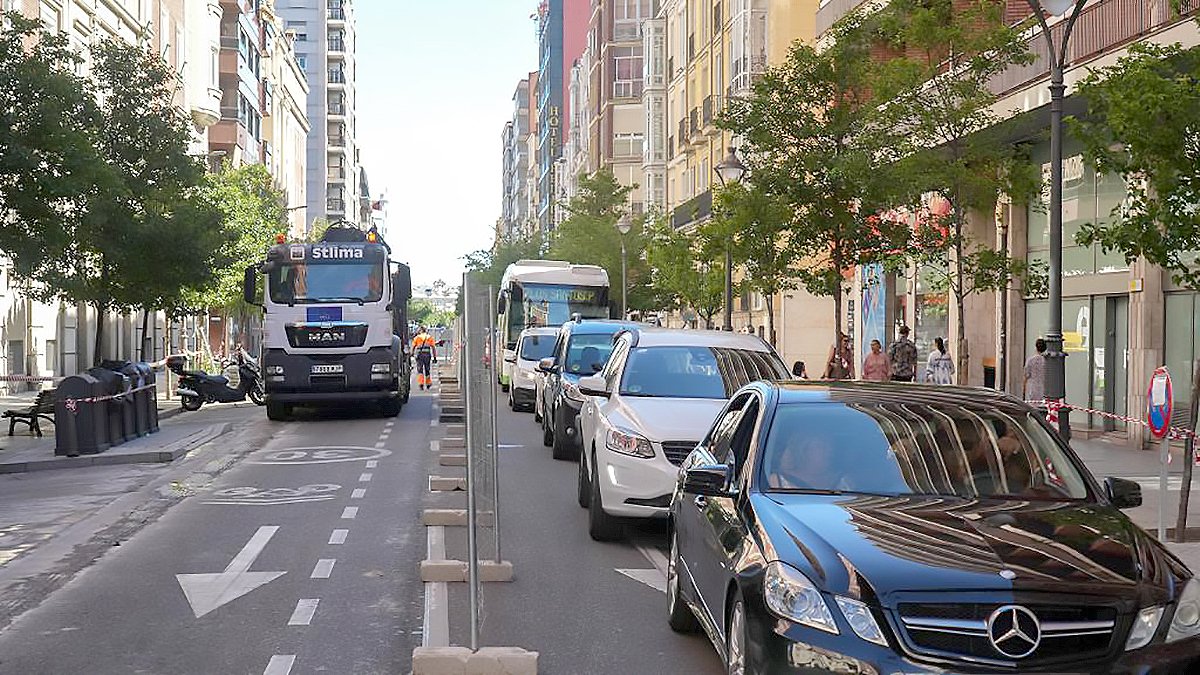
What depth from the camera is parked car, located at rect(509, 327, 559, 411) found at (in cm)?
3397

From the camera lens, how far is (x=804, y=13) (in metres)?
53.1

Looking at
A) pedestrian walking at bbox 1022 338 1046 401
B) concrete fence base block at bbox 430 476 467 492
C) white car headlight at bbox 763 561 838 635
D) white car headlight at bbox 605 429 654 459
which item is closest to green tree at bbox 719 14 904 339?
pedestrian walking at bbox 1022 338 1046 401

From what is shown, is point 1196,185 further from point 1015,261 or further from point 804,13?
point 804,13

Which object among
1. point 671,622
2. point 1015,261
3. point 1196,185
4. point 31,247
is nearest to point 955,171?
point 1015,261

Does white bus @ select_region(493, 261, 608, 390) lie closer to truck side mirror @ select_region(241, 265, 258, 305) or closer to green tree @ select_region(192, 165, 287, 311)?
green tree @ select_region(192, 165, 287, 311)

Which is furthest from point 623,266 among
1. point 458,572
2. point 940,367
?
point 458,572

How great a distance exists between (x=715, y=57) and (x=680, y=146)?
828 cm

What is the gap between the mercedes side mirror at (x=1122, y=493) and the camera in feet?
23.5

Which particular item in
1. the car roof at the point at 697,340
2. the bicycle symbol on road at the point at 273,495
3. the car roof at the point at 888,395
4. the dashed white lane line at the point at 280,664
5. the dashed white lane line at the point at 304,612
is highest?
the car roof at the point at 697,340

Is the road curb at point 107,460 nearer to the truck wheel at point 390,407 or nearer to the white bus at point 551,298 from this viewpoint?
the truck wheel at point 390,407

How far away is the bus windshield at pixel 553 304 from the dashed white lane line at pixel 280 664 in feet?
110

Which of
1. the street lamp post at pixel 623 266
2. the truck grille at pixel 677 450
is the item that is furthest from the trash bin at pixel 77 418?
the street lamp post at pixel 623 266

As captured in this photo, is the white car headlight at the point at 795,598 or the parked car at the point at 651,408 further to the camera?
the parked car at the point at 651,408

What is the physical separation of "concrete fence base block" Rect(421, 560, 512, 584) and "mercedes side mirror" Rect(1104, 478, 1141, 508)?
4.61 metres
